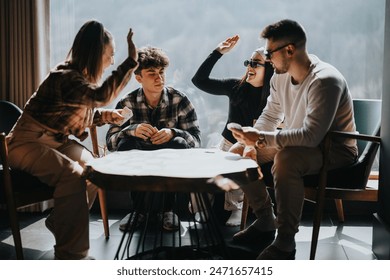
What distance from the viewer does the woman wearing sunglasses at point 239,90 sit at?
2980mm

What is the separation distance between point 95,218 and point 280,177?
4.92 ft

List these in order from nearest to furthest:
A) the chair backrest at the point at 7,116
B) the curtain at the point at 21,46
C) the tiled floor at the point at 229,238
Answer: the tiled floor at the point at 229,238
the chair backrest at the point at 7,116
the curtain at the point at 21,46

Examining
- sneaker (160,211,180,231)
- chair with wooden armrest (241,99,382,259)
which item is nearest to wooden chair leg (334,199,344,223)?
chair with wooden armrest (241,99,382,259)

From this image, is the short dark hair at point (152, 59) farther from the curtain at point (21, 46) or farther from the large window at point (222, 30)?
the curtain at point (21, 46)

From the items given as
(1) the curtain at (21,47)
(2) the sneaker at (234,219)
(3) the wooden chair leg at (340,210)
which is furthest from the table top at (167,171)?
(1) the curtain at (21,47)

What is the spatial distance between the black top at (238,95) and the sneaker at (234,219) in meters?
0.46

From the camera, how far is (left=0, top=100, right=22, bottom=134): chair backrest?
2721 millimetres

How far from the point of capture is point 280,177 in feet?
7.20

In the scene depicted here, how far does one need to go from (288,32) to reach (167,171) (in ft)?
3.27

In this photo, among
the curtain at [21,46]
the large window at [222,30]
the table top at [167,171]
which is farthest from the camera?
the large window at [222,30]

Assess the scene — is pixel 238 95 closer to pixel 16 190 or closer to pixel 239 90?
pixel 239 90

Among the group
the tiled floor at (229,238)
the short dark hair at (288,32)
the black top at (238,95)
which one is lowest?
the tiled floor at (229,238)

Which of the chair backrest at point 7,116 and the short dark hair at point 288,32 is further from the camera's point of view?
A: the chair backrest at point 7,116
